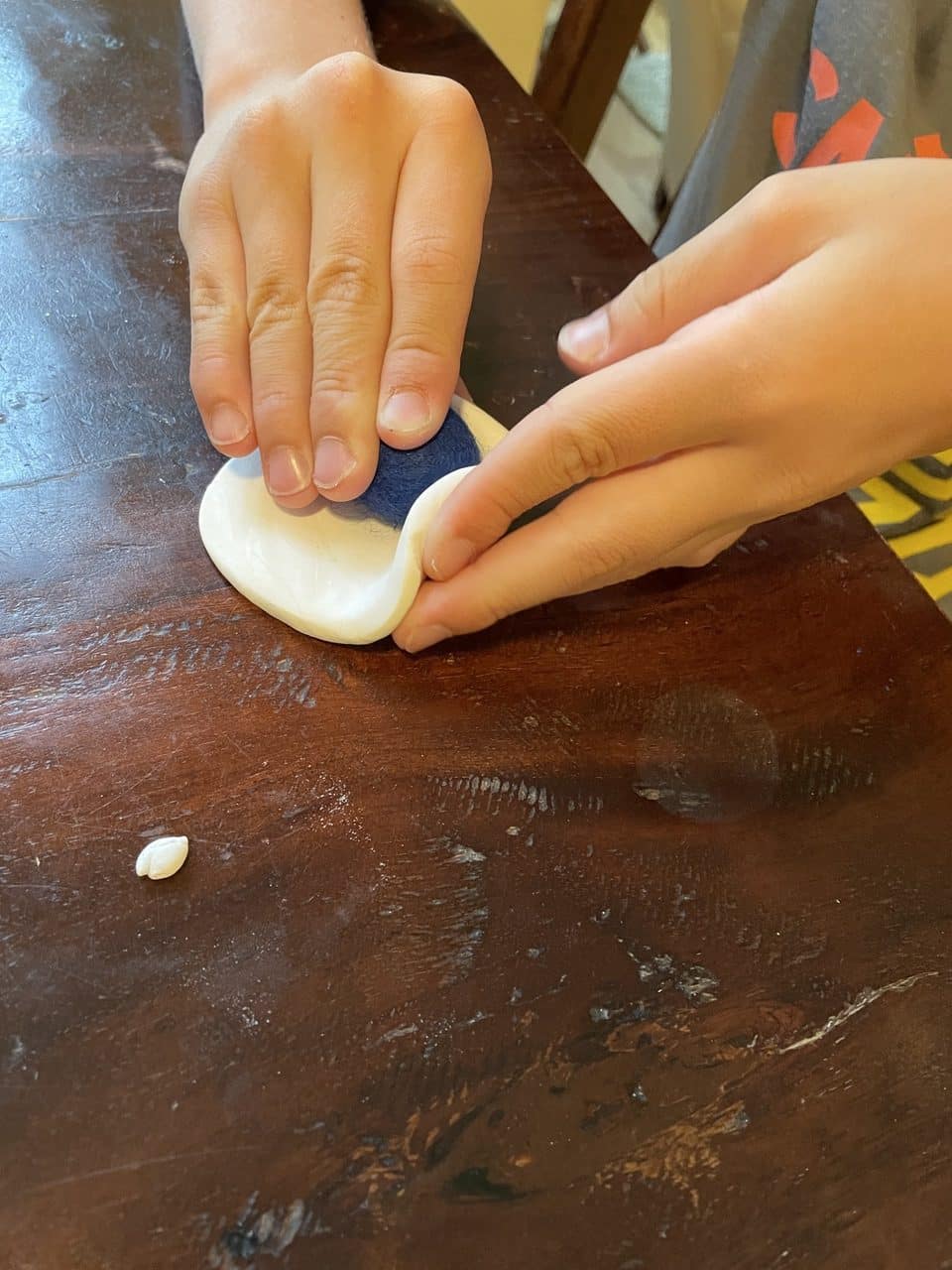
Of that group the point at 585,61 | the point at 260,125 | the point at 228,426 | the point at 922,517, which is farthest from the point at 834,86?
the point at 228,426

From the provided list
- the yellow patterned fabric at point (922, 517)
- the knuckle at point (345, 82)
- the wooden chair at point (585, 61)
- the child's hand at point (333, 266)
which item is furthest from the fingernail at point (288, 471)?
the wooden chair at point (585, 61)

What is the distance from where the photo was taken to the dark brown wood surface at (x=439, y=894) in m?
0.38

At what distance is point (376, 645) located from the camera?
1.70ft

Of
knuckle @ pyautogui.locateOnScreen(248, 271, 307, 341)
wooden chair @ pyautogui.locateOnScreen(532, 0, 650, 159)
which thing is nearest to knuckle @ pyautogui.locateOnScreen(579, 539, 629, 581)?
knuckle @ pyautogui.locateOnScreen(248, 271, 307, 341)

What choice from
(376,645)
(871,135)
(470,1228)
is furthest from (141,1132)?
(871,135)

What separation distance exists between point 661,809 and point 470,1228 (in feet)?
0.70

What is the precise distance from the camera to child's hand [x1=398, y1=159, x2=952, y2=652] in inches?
16.8

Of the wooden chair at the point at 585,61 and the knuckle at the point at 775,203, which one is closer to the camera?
the knuckle at the point at 775,203

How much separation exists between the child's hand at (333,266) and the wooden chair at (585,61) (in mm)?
333

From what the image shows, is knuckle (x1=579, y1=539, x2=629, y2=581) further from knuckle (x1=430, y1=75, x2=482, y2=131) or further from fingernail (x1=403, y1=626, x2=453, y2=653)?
knuckle (x1=430, y1=75, x2=482, y2=131)

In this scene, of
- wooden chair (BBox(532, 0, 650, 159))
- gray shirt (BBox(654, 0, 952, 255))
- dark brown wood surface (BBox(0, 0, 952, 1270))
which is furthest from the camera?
wooden chair (BBox(532, 0, 650, 159))

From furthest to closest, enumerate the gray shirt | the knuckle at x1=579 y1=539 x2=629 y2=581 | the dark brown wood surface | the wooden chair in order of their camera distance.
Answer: the wooden chair, the gray shirt, the knuckle at x1=579 y1=539 x2=629 y2=581, the dark brown wood surface

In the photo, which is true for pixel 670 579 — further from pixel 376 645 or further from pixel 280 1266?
pixel 280 1266

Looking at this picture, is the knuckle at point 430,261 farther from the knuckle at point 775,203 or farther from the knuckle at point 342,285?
the knuckle at point 775,203
